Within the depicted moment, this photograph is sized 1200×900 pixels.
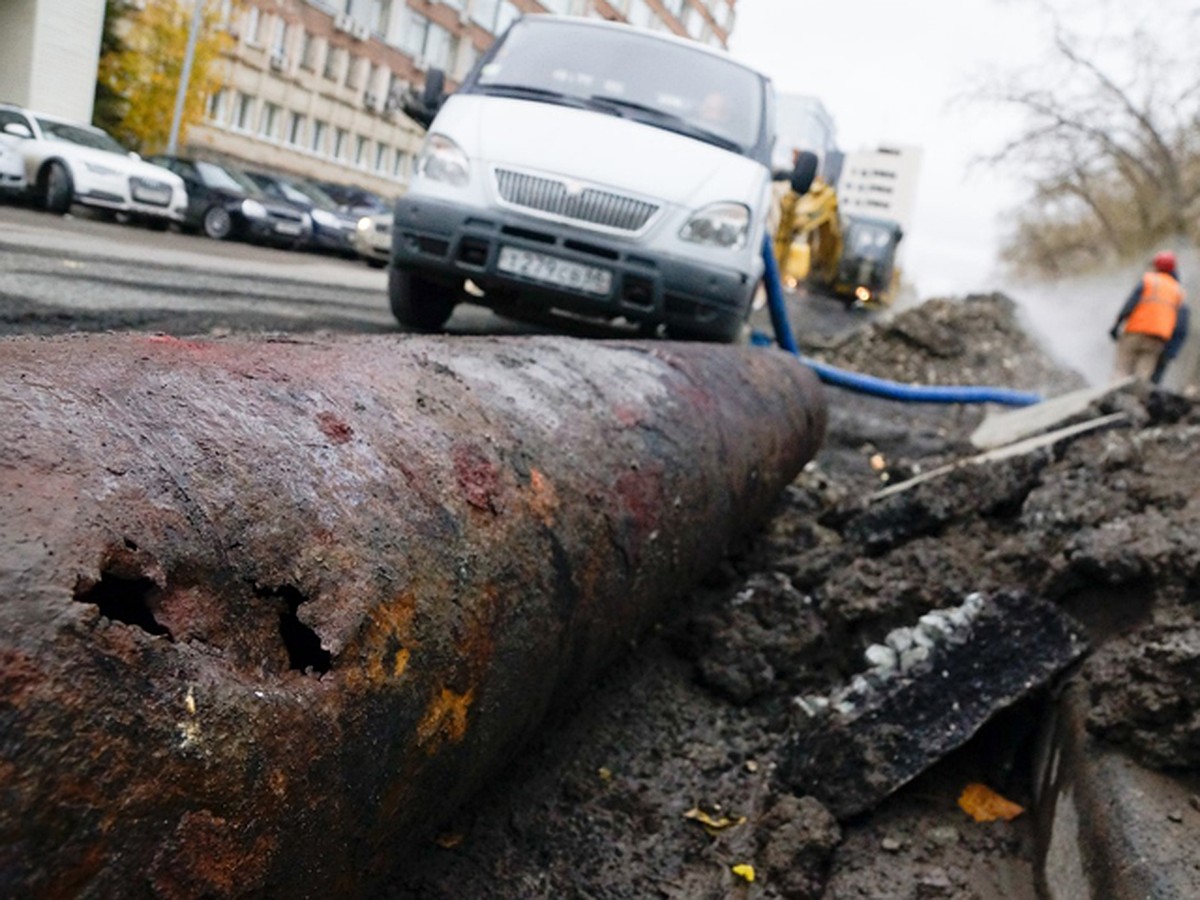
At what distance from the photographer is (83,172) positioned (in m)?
12.9

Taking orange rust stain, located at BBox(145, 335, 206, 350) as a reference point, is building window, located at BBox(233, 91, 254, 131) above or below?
above

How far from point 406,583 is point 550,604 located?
1.30ft

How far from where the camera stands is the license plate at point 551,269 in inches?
185

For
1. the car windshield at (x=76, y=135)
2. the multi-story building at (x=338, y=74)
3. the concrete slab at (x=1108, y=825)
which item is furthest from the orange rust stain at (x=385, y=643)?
the multi-story building at (x=338, y=74)

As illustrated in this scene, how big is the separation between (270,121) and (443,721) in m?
32.9

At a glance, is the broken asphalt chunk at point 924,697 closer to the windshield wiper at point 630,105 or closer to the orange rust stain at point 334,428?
the orange rust stain at point 334,428

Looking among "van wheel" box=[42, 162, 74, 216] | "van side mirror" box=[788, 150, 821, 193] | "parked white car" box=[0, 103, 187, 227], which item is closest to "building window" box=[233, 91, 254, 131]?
"parked white car" box=[0, 103, 187, 227]

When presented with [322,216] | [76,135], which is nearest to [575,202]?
[76,135]

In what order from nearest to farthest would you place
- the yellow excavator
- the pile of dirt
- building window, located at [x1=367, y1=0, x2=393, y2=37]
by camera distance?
the pile of dirt → the yellow excavator → building window, located at [x1=367, y1=0, x2=393, y2=37]

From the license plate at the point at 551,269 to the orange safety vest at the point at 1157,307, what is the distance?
7529 mm

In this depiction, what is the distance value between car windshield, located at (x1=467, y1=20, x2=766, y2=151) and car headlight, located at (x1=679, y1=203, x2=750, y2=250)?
1.89 feet

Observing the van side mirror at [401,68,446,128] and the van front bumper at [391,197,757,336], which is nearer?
the van front bumper at [391,197,757,336]

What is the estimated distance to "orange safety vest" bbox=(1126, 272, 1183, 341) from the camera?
998 cm

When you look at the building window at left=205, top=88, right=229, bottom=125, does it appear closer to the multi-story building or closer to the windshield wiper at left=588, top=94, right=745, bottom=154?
the multi-story building
